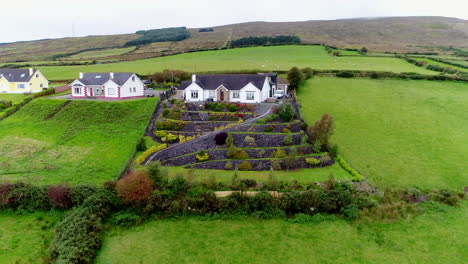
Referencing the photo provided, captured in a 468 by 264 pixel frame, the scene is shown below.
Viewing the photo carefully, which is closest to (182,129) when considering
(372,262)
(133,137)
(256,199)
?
(133,137)

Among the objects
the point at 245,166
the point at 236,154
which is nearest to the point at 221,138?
the point at 236,154

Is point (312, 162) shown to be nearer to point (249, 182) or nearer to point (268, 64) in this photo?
point (249, 182)

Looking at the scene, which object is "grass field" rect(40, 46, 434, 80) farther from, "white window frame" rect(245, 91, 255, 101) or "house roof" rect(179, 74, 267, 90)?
"white window frame" rect(245, 91, 255, 101)

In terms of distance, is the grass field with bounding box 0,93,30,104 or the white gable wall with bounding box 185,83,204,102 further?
the grass field with bounding box 0,93,30,104

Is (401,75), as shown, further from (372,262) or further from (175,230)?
(175,230)

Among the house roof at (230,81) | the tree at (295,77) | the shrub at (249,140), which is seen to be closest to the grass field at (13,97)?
the house roof at (230,81)

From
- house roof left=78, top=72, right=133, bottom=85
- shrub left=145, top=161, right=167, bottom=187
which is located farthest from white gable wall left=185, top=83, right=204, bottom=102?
shrub left=145, top=161, right=167, bottom=187
